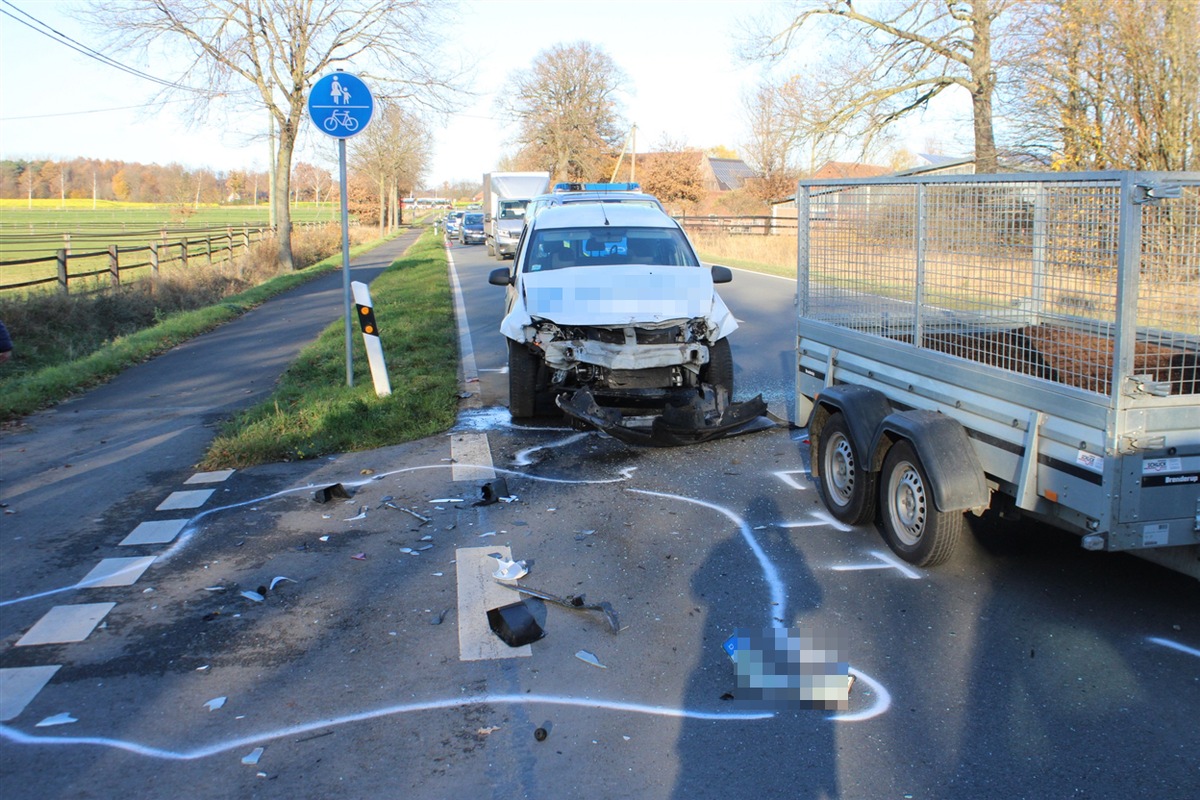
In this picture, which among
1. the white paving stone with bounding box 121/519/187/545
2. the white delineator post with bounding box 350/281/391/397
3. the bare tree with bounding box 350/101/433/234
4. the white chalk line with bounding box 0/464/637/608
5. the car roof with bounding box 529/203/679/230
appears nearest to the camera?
the white chalk line with bounding box 0/464/637/608

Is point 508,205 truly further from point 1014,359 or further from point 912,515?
point 1014,359

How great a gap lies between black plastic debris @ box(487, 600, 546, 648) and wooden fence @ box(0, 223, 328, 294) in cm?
1485

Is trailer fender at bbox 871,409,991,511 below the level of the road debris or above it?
above

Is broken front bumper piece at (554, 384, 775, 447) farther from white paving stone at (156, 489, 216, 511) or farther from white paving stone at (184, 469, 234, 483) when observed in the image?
white paving stone at (156, 489, 216, 511)

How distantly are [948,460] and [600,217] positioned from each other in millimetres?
5972

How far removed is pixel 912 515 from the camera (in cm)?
527

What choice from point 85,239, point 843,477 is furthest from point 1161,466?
point 85,239

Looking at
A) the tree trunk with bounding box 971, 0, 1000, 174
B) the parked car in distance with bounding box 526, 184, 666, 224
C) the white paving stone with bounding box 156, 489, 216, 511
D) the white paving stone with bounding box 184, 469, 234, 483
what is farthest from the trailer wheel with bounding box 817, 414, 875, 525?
the tree trunk with bounding box 971, 0, 1000, 174

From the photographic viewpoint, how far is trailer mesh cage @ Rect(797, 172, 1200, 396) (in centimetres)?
411

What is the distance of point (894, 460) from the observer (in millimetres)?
5340

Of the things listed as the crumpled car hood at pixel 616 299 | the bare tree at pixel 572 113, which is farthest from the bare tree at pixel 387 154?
the crumpled car hood at pixel 616 299

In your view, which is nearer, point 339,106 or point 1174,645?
point 1174,645

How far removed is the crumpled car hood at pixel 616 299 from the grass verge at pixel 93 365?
5.15m

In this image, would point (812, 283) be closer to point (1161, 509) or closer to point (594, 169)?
point (1161, 509)
